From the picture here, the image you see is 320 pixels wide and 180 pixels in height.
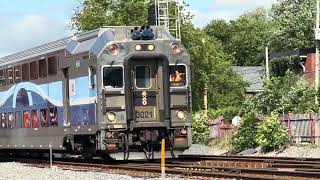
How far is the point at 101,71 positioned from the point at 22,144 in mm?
7203

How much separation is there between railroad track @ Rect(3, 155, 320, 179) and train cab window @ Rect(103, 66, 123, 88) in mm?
2332

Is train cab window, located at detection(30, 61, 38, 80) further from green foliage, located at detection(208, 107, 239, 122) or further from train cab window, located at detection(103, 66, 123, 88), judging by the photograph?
green foliage, located at detection(208, 107, 239, 122)

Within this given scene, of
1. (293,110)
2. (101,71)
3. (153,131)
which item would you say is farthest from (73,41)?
(293,110)

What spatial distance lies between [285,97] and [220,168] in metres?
19.4

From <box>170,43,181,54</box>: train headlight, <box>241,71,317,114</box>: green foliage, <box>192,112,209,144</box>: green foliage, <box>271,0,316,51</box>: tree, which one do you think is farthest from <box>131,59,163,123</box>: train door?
<box>271,0,316,51</box>: tree

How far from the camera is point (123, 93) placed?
762 inches

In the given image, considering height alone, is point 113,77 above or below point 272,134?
above

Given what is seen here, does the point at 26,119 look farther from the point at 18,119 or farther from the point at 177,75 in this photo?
Answer: the point at 177,75

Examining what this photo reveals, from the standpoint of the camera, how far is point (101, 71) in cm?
1938

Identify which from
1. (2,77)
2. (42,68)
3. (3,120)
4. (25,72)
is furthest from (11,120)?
(42,68)

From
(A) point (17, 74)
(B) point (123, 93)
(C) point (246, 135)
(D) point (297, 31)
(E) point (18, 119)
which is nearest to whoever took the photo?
(B) point (123, 93)

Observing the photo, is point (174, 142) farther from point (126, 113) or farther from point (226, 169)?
point (226, 169)

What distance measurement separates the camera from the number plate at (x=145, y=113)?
64.3ft

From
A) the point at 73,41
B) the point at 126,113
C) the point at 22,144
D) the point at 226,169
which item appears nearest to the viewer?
the point at 226,169
